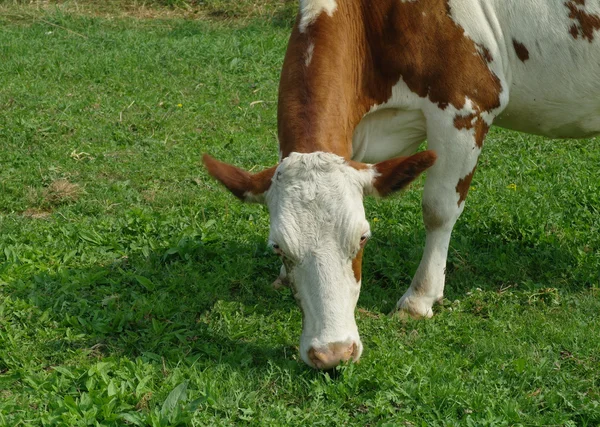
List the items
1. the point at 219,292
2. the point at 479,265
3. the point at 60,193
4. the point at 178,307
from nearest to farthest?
the point at 178,307 → the point at 219,292 → the point at 479,265 → the point at 60,193

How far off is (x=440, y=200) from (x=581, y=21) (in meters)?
1.47

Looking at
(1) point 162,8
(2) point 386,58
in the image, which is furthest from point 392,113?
(1) point 162,8

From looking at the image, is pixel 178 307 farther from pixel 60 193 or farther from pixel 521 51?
pixel 521 51

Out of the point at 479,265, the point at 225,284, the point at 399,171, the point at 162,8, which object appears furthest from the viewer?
the point at 162,8

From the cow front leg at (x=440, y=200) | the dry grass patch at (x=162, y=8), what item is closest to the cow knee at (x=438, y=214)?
the cow front leg at (x=440, y=200)

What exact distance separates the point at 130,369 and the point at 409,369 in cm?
150

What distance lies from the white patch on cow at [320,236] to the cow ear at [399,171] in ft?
0.50

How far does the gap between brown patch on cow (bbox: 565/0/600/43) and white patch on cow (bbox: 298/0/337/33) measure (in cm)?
157

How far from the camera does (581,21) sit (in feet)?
18.3

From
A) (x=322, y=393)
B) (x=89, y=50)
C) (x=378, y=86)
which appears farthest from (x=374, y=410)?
(x=89, y=50)

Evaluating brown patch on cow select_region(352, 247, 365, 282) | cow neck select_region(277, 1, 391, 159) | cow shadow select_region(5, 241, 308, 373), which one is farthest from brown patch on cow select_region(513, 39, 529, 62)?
cow shadow select_region(5, 241, 308, 373)

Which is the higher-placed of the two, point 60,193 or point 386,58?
point 386,58

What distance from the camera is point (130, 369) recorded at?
4.64m

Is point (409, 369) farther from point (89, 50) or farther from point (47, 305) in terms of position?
point (89, 50)
